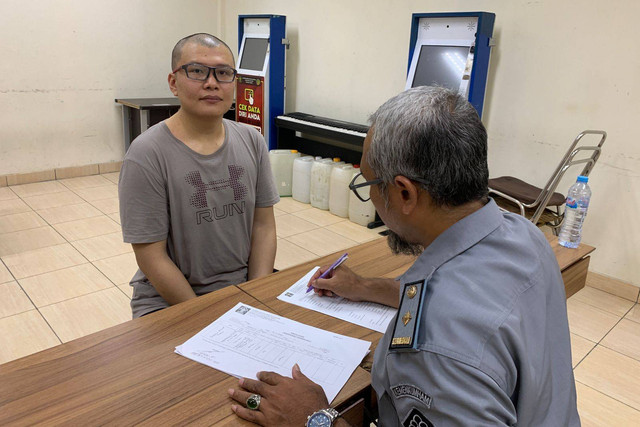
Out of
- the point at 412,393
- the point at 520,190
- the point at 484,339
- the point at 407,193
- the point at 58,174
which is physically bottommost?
the point at 58,174

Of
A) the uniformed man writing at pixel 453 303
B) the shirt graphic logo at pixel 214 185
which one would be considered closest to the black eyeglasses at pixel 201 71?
the shirt graphic logo at pixel 214 185

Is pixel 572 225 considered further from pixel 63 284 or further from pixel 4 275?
pixel 4 275

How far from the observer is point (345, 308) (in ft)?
4.24

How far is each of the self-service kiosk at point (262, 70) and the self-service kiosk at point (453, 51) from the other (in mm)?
1579

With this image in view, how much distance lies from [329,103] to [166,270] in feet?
11.6

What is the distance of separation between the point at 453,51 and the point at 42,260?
10.5 ft

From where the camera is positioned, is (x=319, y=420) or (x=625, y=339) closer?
(x=319, y=420)

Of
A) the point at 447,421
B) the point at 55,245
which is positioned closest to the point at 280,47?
the point at 55,245

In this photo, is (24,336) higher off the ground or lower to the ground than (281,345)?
lower

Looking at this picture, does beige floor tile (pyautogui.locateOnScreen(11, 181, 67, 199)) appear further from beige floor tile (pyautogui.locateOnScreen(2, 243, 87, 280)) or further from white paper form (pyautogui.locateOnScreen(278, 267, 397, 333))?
white paper form (pyautogui.locateOnScreen(278, 267, 397, 333))

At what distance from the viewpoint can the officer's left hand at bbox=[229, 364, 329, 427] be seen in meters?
0.87

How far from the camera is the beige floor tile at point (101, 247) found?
3285 millimetres

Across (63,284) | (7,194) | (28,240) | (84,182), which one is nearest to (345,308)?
(63,284)

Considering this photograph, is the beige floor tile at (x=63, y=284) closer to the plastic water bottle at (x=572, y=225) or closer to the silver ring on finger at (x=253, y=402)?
the silver ring on finger at (x=253, y=402)
